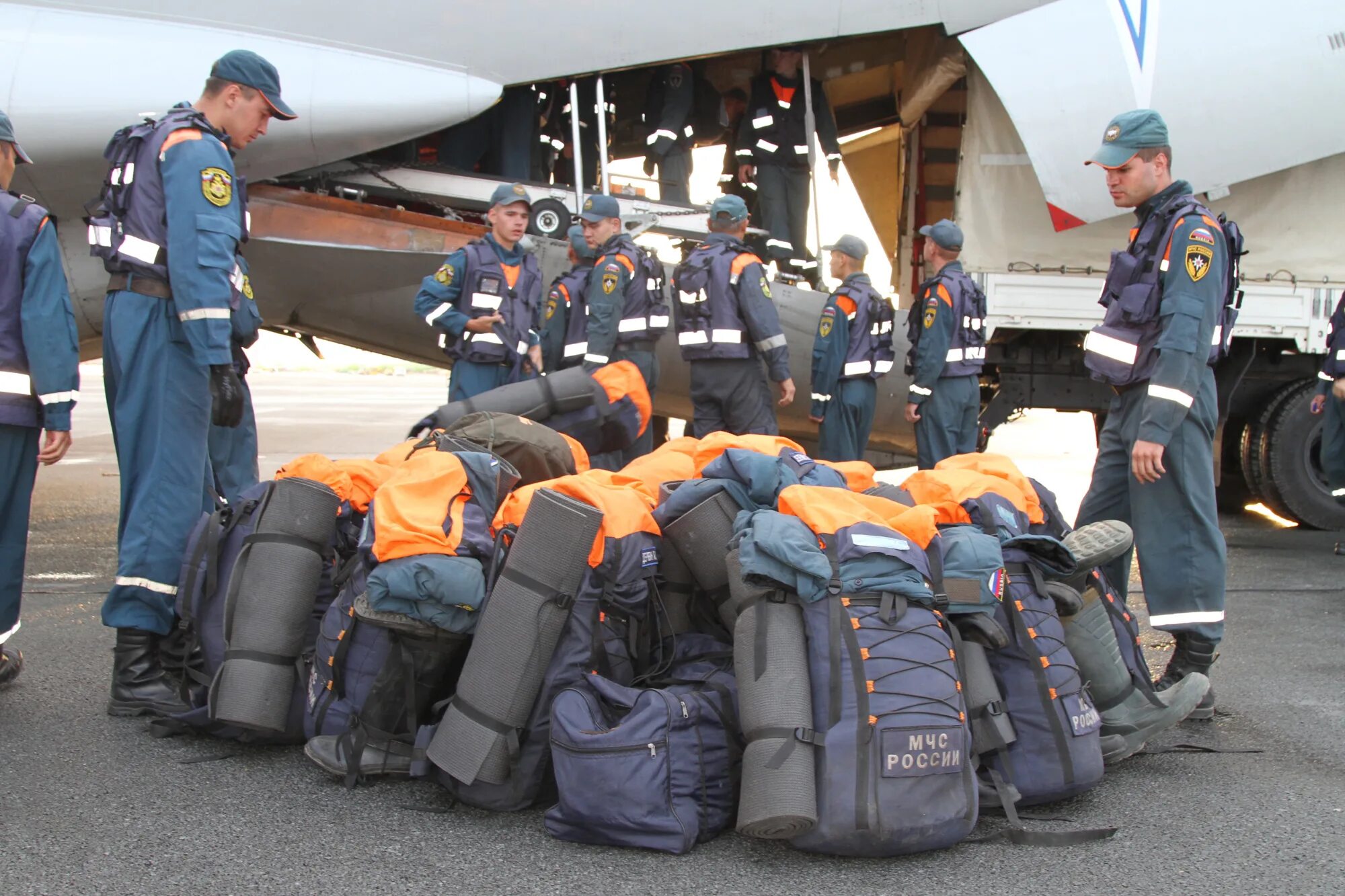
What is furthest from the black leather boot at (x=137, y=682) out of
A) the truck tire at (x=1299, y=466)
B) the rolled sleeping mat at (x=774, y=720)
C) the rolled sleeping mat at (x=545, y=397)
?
the truck tire at (x=1299, y=466)

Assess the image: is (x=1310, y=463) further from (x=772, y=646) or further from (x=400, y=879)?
(x=400, y=879)

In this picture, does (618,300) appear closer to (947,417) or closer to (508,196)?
(508,196)

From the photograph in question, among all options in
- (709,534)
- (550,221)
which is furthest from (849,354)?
(709,534)

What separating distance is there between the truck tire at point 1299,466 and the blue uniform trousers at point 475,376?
15.5ft

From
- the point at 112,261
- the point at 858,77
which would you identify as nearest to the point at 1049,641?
the point at 112,261

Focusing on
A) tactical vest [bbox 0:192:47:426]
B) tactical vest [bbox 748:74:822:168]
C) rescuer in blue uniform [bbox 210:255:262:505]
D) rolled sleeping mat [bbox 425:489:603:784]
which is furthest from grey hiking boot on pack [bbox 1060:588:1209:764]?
tactical vest [bbox 748:74:822:168]

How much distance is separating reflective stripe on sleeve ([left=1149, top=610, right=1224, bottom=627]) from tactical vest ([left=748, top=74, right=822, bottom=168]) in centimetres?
447

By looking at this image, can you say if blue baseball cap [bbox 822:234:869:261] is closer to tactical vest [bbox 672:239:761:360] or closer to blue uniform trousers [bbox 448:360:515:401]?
tactical vest [bbox 672:239:761:360]

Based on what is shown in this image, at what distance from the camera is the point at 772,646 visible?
2.57 metres

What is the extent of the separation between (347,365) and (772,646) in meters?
38.9

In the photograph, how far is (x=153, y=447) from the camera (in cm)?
353

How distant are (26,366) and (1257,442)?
22.2 ft

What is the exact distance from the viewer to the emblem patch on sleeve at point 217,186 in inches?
136

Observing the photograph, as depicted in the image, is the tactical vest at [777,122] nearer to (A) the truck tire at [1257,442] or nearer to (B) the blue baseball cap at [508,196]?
(B) the blue baseball cap at [508,196]
